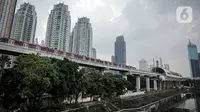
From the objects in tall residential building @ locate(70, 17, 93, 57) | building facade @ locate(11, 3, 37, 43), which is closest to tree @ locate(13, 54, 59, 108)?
building facade @ locate(11, 3, 37, 43)

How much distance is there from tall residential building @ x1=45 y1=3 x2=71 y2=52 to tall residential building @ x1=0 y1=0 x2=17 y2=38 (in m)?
22.4

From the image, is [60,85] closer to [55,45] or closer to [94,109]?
[94,109]

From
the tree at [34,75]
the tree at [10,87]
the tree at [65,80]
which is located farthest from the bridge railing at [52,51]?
the tree at [65,80]

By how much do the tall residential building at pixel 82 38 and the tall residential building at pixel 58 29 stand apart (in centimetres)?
1317

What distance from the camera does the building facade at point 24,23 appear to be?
78.0 m

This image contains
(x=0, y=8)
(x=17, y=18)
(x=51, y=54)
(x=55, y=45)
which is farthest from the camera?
(x=55, y=45)

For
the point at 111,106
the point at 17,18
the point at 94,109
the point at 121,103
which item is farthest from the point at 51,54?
the point at 17,18

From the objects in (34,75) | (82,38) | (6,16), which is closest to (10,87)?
(34,75)

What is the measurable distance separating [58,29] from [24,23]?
1938 centimetres

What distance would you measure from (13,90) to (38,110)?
5.20m

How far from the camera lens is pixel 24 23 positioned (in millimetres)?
79750

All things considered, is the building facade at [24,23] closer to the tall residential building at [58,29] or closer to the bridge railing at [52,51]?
the tall residential building at [58,29]

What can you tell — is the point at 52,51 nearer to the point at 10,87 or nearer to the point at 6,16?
the point at 10,87

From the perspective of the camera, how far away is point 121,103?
37.4 meters
